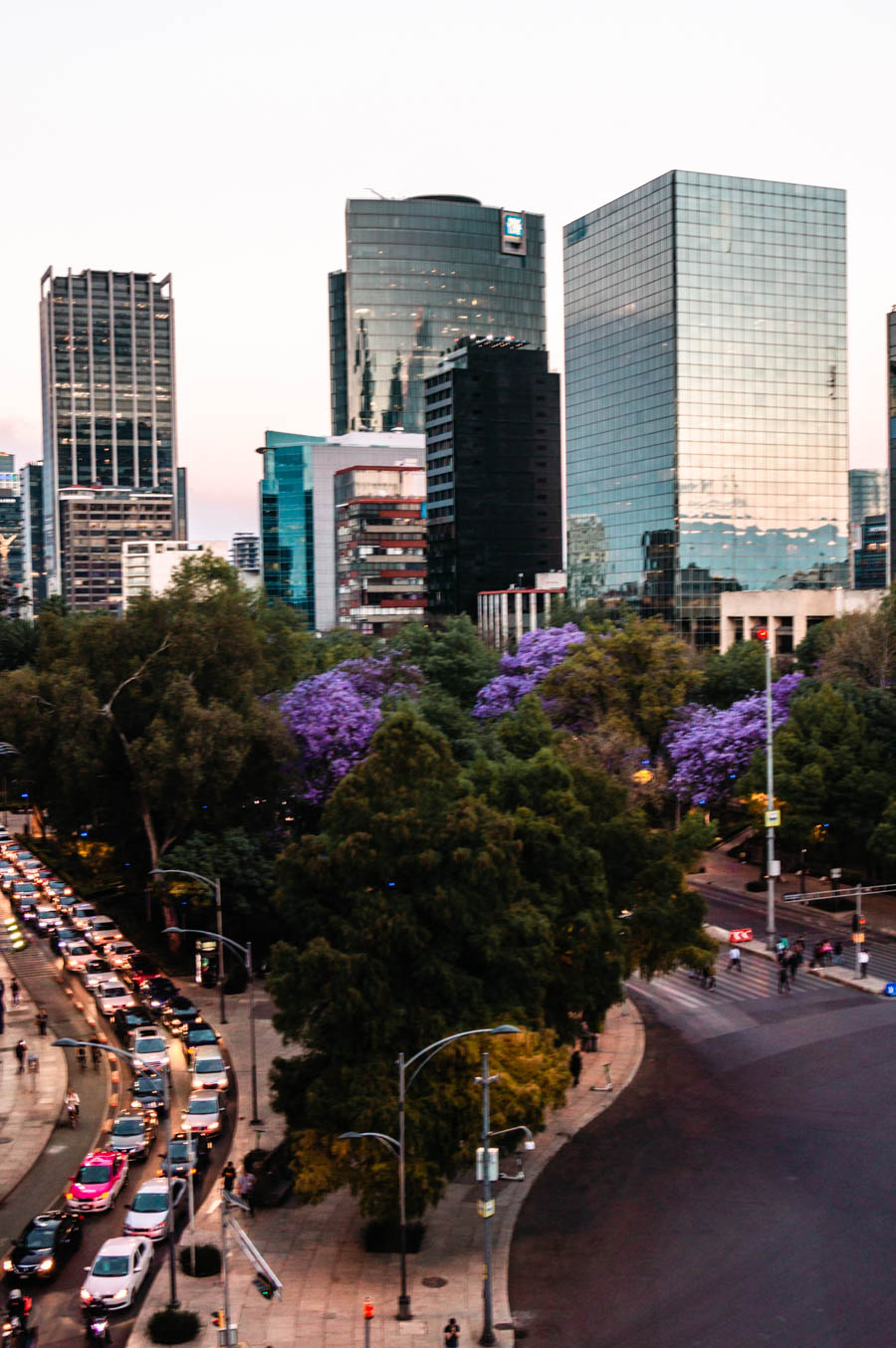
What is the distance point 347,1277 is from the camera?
33.9 m

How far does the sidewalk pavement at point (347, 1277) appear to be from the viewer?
102ft

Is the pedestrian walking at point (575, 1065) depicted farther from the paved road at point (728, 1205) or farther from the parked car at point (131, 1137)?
the parked car at point (131, 1137)

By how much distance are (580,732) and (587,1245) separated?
5135cm

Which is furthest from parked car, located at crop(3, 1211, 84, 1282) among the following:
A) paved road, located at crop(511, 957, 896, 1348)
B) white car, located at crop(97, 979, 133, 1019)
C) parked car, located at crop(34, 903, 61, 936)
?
parked car, located at crop(34, 903, 61, 936)

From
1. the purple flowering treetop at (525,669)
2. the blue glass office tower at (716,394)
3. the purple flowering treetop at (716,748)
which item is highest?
the blue glass office tower at (716,394)

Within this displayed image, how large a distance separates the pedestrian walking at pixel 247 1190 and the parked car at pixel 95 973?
26736mm

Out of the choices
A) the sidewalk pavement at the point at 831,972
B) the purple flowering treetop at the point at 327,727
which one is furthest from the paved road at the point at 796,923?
the purple flowering treetop at the point at 327,727

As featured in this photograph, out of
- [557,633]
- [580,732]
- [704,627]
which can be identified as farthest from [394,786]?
[704,627]

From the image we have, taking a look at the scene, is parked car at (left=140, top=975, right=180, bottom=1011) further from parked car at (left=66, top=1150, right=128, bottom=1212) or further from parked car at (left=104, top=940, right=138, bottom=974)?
parked car at (left=66, top=1150, right=128, bottom=1212)

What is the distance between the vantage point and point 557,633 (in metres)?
95.1

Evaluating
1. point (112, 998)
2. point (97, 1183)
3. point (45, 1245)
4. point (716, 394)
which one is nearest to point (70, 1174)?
point (97, 1183)

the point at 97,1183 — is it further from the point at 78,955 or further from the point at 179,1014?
the point at 78,955

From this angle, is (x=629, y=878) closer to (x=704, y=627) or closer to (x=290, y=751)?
(x=290, y=751)

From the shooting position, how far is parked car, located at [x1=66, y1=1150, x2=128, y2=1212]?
38469 millimetres
